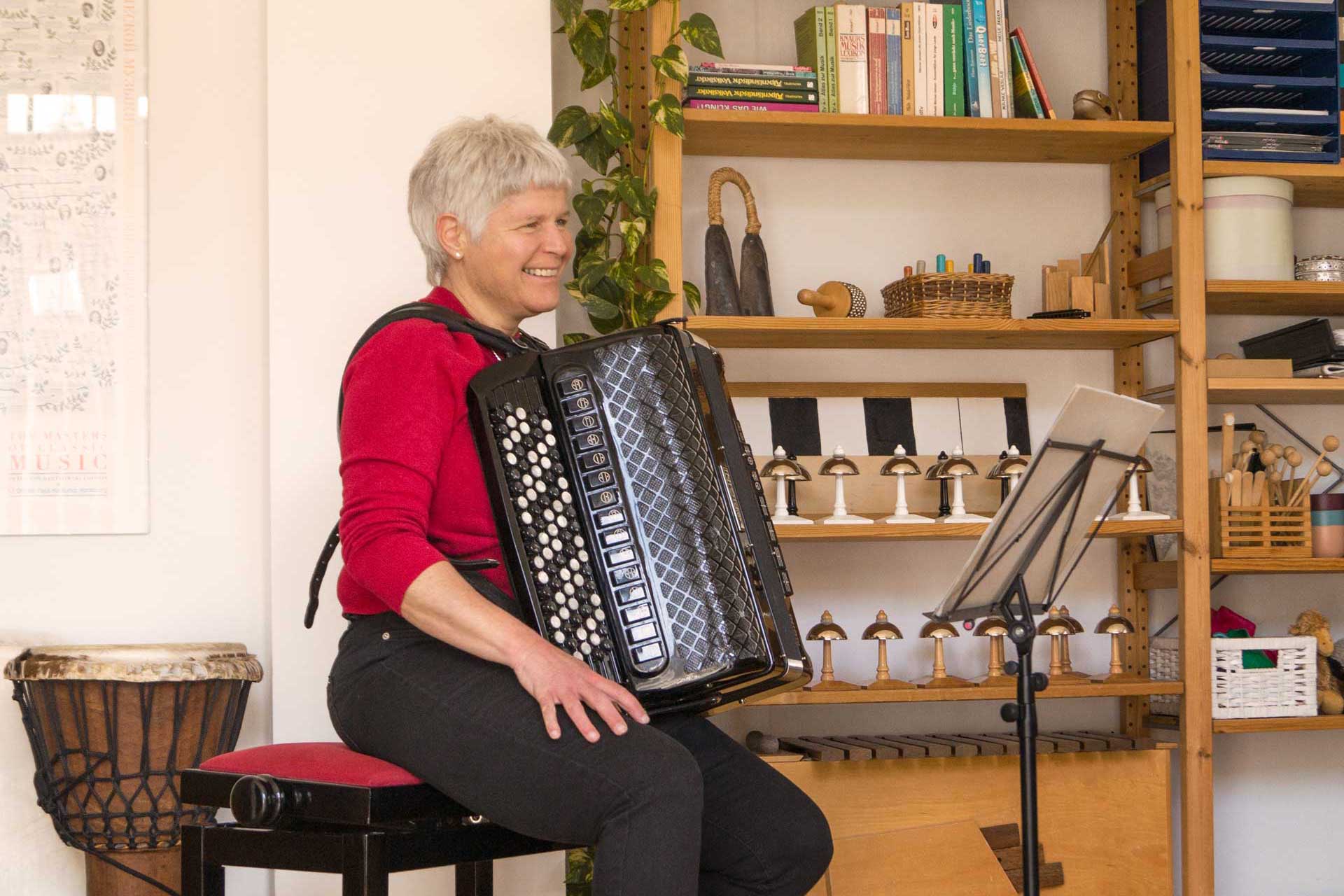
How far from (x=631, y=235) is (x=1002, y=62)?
0.97 meters

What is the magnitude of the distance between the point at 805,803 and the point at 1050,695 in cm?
115

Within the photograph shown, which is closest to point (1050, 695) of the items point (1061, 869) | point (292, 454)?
point (1061, 869)

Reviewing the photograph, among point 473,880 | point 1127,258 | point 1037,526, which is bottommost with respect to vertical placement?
point 473,880

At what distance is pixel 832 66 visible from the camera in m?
2.79

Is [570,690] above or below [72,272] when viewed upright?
below

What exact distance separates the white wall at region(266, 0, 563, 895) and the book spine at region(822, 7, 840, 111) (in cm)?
67

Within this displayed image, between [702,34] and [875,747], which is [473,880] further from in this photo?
[702,34]

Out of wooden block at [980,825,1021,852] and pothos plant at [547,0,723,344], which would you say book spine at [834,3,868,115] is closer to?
pothos plant at [547,0,723,344]

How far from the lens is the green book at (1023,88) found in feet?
9.34

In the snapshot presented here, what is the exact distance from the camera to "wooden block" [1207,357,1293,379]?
2.83 metres

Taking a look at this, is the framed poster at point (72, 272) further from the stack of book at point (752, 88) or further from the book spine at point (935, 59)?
the book spine at point (935, 59)

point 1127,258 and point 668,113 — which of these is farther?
point 1127,258

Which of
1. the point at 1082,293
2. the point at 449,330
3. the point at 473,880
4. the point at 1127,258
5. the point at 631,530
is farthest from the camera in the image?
the point at 1127,258

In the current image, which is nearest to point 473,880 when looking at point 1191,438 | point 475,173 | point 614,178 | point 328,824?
point 328,824
